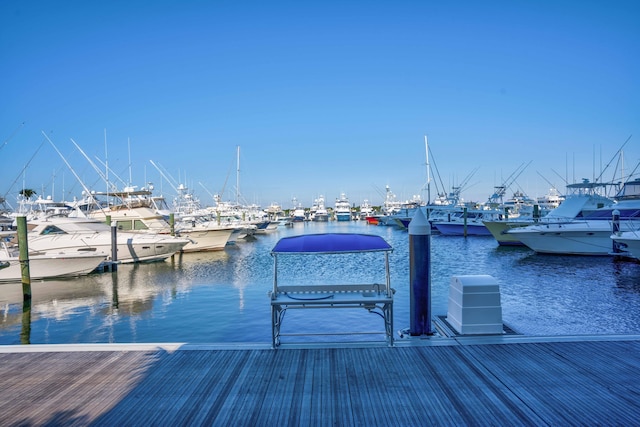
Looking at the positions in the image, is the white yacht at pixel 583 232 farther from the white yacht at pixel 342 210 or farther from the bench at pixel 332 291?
the white yacht at pixel 342 210

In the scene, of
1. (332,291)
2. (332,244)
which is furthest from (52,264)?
(332,244)

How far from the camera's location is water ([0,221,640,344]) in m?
12.8

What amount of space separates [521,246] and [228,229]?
26.9 metres

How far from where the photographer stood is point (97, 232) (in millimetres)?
28125

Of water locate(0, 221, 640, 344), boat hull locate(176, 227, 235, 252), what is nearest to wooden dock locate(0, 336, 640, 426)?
water locate(0, 221, 640, 344)

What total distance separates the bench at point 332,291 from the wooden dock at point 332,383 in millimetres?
660

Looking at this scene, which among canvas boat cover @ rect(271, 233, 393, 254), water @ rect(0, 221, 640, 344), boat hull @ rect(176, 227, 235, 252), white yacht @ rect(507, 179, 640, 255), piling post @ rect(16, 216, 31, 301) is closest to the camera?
canvas boat cover @ rect(271, 233, 393, 254)

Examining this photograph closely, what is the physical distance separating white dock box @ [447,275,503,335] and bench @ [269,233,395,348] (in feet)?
3.73

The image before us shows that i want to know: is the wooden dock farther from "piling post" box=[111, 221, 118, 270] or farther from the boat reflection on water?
"piling post" box=[111, 221, 118, 270]

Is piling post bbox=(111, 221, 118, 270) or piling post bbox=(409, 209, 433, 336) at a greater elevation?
piling post bbox=(409, 209, 433, 336)

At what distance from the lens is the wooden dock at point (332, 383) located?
4254mm

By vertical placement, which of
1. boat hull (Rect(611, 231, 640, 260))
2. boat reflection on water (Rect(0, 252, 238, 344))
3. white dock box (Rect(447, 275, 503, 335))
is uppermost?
white dock box (Rect(447, 275, 503, 335))

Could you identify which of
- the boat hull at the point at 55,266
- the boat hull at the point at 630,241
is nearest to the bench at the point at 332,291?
the boat hull at the point at 55,266

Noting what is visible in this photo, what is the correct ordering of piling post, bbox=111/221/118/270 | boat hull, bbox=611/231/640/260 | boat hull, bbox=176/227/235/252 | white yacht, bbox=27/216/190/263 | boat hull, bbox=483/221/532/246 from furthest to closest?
boat hull, bbox=483/221/532/246
boat hull, bbox=176/227/235/252
piling post, bbox=111/221/118/270
white yacht, bbox=27/216/190/263
boat hull, bbox=611/231/640/260
